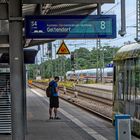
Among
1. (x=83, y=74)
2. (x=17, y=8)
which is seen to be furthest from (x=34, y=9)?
(x=83, y=74)

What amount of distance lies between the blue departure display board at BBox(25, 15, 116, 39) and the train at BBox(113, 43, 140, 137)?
2244 millimetres

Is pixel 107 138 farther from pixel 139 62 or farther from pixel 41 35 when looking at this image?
pixel 41 35

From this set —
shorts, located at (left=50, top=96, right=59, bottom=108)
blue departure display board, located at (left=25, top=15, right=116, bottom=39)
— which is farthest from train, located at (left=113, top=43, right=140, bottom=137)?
shorts, located at (left=50, top=96, right=59, bottom=108)

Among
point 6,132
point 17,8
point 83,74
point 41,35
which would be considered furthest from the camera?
point 83,74

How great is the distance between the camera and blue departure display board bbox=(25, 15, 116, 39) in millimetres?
11602

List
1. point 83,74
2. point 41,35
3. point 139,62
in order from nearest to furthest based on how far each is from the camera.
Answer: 1. point 41,35
2. point 139,62
3. point 83,74

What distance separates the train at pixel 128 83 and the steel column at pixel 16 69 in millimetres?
4030

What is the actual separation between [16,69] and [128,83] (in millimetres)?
5000

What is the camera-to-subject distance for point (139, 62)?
13.9 m

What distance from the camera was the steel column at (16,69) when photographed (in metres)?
10.9

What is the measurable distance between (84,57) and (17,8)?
115 m

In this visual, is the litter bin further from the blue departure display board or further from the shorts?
the shorts

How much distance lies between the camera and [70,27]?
39.3 feet

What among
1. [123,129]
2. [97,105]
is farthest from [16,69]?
[97,105]
